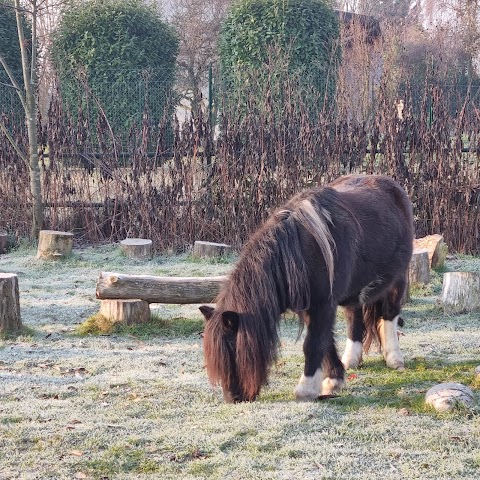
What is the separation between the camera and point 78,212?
36.4ft

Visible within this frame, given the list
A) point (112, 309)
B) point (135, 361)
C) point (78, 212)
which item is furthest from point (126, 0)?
point (135, 361)

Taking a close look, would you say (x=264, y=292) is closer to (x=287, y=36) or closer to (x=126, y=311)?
(x=126, y=311)

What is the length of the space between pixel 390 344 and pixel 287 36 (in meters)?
7.91

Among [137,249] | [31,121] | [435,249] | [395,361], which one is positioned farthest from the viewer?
[31,121]

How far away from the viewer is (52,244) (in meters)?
9.84

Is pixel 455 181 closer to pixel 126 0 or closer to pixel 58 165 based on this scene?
pixel 58 165

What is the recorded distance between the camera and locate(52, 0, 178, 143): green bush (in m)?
12.5

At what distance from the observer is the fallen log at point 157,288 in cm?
669

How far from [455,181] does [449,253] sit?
37.6 inches

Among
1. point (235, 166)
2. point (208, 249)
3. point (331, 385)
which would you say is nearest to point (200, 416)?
point (331, 385)

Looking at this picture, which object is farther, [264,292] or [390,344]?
[390,344]

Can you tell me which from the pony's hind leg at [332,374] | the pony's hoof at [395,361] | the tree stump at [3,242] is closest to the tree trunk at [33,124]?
the tree stump at [3,242]

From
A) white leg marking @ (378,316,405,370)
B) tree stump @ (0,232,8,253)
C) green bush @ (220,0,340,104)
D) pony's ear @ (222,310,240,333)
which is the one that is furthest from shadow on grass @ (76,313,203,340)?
green bush @ (220,0,340,104)

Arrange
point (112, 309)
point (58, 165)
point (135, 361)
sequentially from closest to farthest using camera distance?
1. point (135, 361)
2. point (112, 309)
3. point (58, 165)
